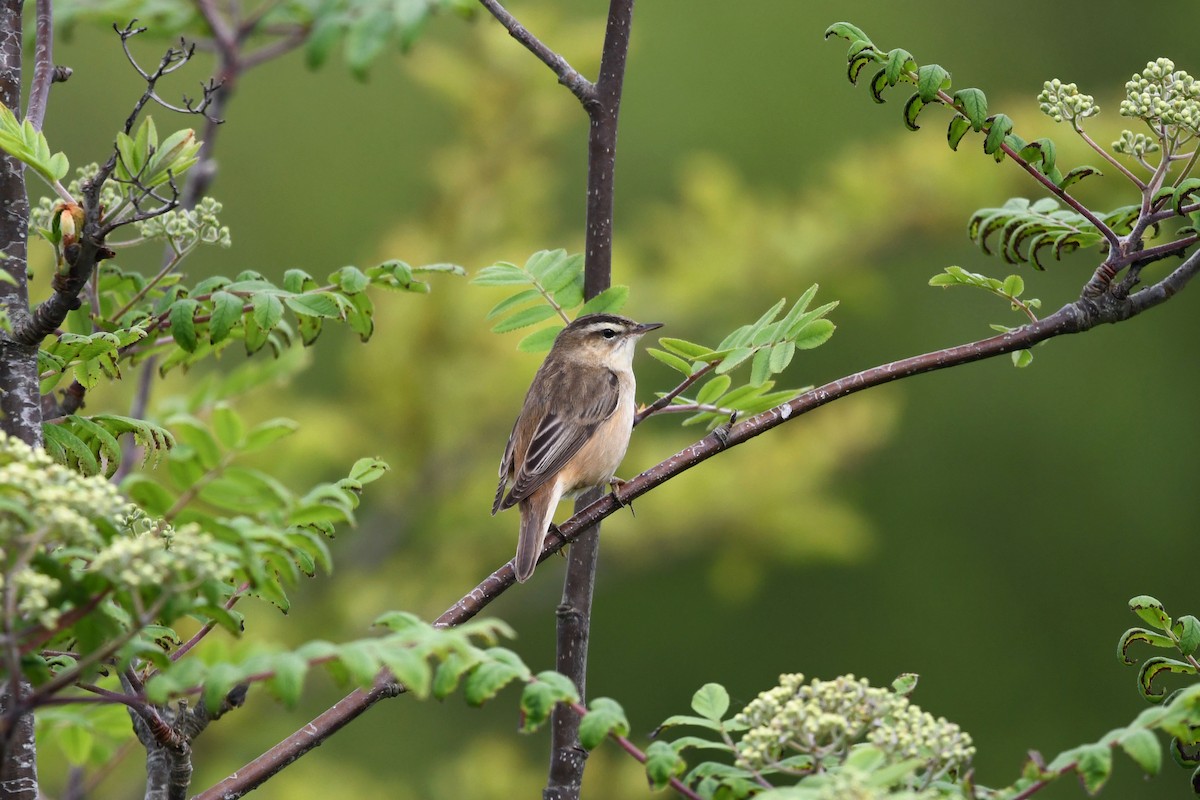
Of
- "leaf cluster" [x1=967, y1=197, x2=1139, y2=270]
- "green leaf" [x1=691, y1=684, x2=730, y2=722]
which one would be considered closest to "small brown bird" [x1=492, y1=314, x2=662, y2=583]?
"leaf cluster" [x1=967, y1=197, x2=1139, y2=270]

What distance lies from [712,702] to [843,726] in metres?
0.31

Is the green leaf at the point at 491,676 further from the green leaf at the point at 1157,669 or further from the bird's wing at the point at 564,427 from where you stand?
the bird's wing at the point at 564,427

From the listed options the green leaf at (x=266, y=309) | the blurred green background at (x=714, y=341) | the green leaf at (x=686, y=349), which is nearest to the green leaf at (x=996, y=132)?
the green leaf at (x=686, y=349)

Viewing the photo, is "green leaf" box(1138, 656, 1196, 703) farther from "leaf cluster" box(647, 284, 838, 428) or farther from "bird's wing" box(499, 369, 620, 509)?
"bird's wing" box(499, 369, 620, 509)

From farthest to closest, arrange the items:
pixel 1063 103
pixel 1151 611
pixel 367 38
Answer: pixel 1063 103
pixel 1151 611
pixel 367 38

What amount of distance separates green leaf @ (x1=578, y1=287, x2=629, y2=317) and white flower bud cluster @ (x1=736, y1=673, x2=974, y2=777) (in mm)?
1190

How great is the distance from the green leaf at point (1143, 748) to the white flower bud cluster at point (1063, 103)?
1.20 metres

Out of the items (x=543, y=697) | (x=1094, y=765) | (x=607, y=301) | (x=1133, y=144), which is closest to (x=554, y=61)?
(x=607, y=301)

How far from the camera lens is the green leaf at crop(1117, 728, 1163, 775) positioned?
1.42 metres

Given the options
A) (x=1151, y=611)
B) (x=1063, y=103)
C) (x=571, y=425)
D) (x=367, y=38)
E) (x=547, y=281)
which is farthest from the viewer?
(x=571, y=425)

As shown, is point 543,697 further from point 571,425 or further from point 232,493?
point 571,425

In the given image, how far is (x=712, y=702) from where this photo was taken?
186 cm

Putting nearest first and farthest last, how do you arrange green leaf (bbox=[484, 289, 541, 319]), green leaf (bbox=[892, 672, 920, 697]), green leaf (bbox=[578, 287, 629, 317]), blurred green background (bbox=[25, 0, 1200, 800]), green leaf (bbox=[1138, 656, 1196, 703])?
green leaf (bbox=[892, 672, 920, 697]) < green leaf (bbox=[1138, 656, 1196, 703]) < green leaf (bbox=[578, 287, 629, 317]) < green leaf (bbox=[484, 289, 541, 319]) < blurred green background (bbox=[25, 0, 1200, 800])

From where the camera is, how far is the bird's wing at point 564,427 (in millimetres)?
3949
